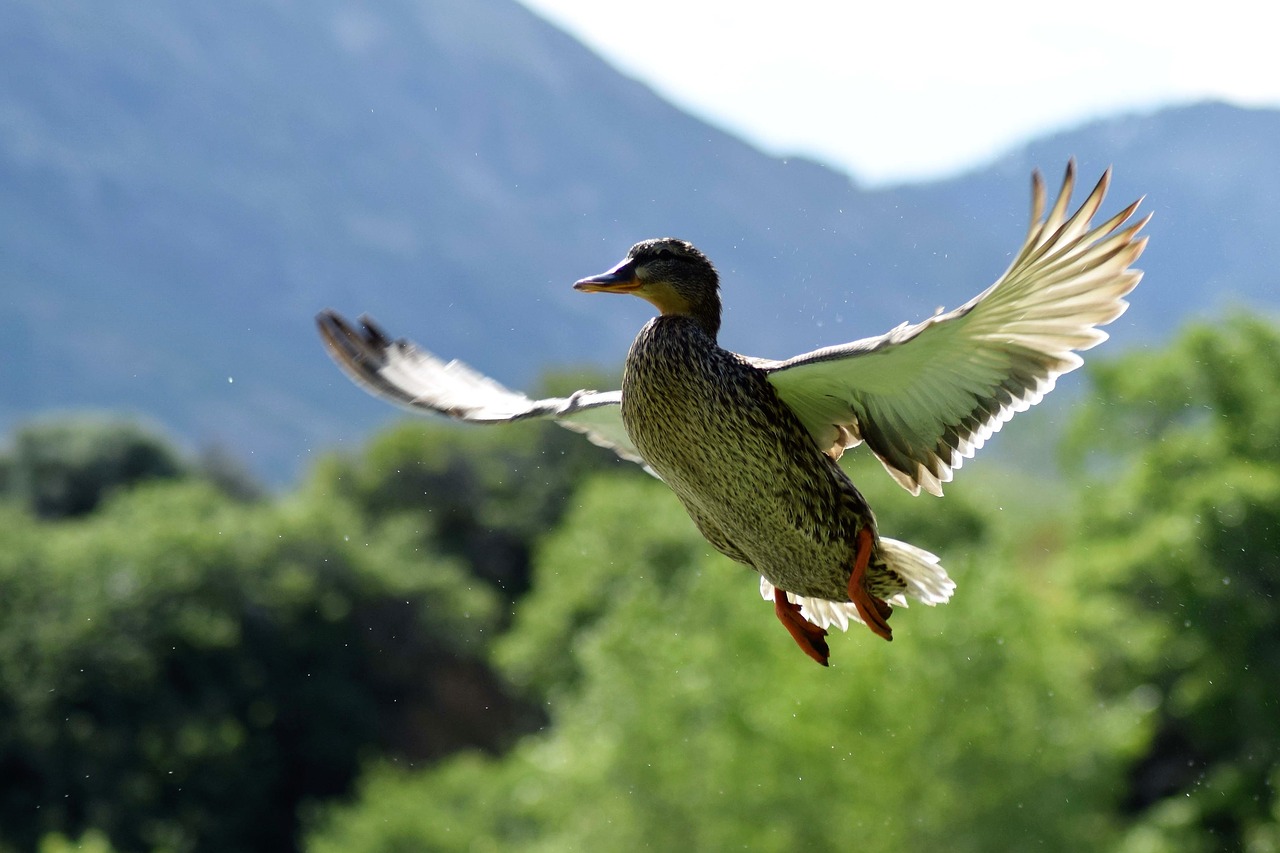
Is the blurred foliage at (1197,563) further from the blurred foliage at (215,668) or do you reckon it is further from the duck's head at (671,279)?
the duck's head at (671,279)

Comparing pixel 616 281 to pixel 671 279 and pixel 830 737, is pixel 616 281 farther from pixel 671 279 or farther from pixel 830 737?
pixel 830 737

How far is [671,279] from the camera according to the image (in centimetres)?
413

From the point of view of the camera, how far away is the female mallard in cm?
371

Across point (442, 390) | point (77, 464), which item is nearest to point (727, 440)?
point (442, 390)

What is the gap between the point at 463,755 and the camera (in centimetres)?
4141

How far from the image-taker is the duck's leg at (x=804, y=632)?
421 cm

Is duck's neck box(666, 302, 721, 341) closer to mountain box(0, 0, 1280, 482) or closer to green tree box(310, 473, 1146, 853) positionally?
green tree box(310, 473, 1146, 853)

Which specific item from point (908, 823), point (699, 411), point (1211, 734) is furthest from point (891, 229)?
point (699, 411)

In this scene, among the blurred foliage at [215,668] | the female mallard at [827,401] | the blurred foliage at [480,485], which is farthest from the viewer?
the blurred foliage at [480,485]

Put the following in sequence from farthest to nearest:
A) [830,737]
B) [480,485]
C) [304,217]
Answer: [304,217]
[480,485]
[830,737]

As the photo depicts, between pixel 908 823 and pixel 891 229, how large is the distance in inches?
3207

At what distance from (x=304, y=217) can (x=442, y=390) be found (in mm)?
177107

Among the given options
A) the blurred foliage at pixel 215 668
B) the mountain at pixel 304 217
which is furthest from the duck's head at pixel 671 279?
the mountain at pixel 304 217

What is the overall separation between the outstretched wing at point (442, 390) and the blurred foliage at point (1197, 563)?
24.5 meters
